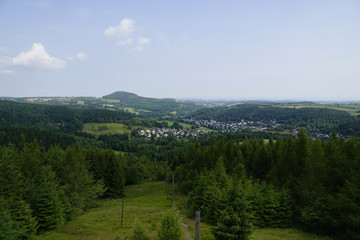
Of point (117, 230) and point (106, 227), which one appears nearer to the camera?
point (117, 230)

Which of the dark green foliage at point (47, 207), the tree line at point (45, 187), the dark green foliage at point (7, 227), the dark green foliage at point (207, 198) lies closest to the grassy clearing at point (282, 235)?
the dark green foliage at point (207, 198)

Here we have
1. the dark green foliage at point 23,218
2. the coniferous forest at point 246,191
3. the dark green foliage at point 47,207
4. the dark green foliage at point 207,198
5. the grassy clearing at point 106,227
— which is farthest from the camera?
the dark green foliage at point 47,207

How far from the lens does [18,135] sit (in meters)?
122

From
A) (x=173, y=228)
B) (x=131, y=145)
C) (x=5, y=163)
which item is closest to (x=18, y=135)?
(x=131, y=145)

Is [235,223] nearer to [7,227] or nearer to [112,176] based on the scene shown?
[7,227]

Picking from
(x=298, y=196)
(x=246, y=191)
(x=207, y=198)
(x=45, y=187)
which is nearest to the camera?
(x=246, y=191)

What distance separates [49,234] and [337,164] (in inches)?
1745

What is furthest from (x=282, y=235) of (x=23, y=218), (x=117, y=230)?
(x=23, y=218)

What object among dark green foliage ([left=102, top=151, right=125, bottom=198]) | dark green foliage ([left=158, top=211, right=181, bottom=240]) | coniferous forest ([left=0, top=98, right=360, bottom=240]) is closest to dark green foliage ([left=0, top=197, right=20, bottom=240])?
coniferous forest ([left=0, top=98, right=360, bottom=240])

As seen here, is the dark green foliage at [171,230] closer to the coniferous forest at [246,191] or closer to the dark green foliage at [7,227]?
the coniferous forest at [246,191]

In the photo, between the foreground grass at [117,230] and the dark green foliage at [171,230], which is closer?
the dark green foliage at [171,230]

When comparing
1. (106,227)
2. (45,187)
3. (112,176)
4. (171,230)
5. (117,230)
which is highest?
(171,230)

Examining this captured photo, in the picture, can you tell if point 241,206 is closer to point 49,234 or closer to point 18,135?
point 49,234

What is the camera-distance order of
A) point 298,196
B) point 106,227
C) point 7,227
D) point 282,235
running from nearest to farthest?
point 7,227
point 282,235
point 298,196
point 106,227
